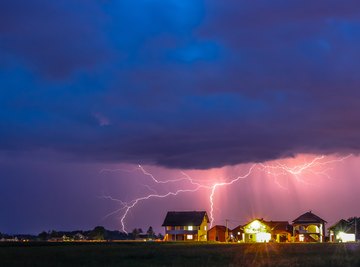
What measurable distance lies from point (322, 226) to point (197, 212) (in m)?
28.6

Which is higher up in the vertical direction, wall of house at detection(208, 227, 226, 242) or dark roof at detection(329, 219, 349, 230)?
dark roof at detection(329, 219, 349, 230)

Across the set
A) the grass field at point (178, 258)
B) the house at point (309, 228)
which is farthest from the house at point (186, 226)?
the grass field at point (178, 258)

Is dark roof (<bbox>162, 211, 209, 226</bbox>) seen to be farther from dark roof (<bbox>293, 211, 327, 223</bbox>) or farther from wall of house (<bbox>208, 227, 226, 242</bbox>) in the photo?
dark roof (<bbox>293, 211, 327, 223</bbox>)

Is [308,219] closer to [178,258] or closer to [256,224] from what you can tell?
[256,224]

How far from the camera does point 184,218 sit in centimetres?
14588

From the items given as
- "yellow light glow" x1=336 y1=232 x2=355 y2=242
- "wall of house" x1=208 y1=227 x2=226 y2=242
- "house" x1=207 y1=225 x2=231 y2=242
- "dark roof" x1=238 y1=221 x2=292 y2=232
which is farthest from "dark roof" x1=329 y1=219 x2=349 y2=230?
"wall of house" x1=208 y1=227 x2=226 y2=242

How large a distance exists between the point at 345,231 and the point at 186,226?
35269 millimetres

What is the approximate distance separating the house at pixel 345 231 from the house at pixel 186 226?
1140 inches

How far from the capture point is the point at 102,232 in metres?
169

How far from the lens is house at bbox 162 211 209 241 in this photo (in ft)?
470

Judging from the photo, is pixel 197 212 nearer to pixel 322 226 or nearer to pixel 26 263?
pixel 322 226

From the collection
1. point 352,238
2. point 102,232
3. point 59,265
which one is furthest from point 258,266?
point 102,232

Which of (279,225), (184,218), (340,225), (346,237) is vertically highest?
(184,218)

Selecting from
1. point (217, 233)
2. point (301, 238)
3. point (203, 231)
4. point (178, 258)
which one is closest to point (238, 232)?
point (217, 233)
